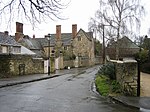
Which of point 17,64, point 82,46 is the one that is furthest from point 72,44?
point 17,64

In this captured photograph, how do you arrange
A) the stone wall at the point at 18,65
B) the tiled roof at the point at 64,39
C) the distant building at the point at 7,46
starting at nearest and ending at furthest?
the stone wall at the point at 18,65
the distant building at the point at 7,46
the tiled roof at the point at 64,39

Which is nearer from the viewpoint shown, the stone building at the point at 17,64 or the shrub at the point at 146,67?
the stone building at the point at 17,64

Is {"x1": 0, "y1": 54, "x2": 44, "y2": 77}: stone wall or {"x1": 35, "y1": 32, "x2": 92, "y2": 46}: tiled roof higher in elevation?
{"x1": 35, "y1": 32, "x2": 92, "y2": 46}: tiled roof

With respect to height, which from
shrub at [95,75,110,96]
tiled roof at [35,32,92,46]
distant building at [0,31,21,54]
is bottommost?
shrub at [95,75,110,96]

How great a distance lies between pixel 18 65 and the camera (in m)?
35.0

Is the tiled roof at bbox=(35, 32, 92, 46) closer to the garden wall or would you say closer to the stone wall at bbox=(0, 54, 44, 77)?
the stone wall at bbox=(0, 54, 44, 77)

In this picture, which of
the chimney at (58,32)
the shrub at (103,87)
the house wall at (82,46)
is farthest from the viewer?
the house wall at (82,46)

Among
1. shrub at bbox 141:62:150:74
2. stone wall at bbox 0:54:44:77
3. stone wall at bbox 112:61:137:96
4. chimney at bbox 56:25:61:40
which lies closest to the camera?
stone wall at bbox 112:61:137:96

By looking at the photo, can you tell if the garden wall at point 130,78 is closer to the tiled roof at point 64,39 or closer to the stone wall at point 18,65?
the stone wall at point 18,65

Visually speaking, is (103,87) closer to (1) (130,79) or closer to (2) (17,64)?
(1) (130,79)

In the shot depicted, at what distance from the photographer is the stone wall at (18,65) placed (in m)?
33.0

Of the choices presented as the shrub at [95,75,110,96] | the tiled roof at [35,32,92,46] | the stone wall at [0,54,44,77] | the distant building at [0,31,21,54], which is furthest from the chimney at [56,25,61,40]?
the shrub at [95,75,110,96]

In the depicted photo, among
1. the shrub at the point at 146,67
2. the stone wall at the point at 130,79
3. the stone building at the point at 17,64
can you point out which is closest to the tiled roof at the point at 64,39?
the stone building at the point at 17,64

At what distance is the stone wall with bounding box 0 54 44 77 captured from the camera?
33031 millimetres
